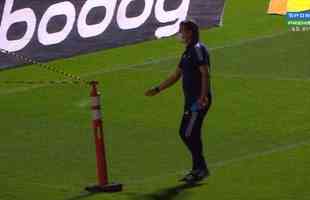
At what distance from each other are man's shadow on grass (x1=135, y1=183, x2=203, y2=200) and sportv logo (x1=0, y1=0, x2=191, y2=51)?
8.30m

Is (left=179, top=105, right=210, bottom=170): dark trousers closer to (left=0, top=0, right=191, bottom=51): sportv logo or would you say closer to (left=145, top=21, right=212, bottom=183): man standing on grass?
(left=145, top=21, right=212, bottom=183): man standing on grass

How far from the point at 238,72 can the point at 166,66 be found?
1420 millimetres

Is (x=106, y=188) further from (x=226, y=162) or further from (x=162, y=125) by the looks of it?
(x=162, y=125)

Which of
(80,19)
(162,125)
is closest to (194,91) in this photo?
(162,125)

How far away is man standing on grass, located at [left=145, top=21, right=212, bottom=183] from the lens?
15.0 metres

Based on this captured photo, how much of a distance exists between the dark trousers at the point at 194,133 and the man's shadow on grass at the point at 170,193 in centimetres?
31

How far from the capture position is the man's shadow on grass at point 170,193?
47.4 ft

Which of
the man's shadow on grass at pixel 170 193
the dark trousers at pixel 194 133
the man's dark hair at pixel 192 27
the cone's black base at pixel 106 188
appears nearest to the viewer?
the man's shadow on grass at pixel 170 193

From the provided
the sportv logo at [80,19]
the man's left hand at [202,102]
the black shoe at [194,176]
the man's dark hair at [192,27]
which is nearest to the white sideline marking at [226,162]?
the black shoe at [194,176]

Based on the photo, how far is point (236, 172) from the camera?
15.6 meters

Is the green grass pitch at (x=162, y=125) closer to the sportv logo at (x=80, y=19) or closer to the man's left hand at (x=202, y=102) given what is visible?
the sportv logo at (x=80, y=19)

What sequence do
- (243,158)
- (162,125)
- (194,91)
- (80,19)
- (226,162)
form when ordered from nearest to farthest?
(194,91) < (226,162) < (243,158) < (162,125) < (80,19)

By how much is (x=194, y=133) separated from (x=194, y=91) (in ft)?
1.57

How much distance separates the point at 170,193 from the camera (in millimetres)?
14648
